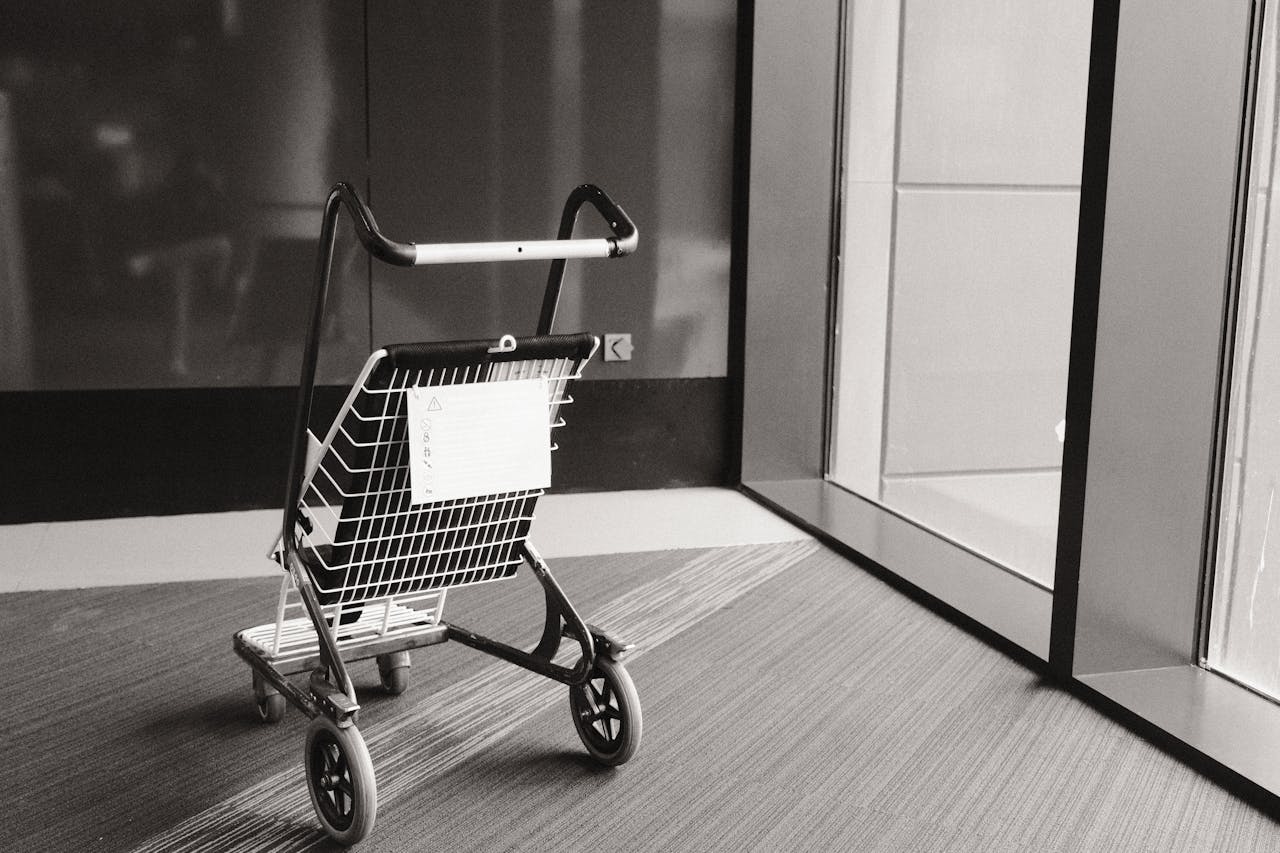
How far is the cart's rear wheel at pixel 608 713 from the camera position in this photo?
216cm

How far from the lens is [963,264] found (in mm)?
3396

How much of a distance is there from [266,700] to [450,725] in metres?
0.35

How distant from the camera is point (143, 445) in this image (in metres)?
3.77

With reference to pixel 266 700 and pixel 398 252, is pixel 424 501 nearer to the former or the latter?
pixel 398 252

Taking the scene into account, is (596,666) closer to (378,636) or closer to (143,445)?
(378,636)

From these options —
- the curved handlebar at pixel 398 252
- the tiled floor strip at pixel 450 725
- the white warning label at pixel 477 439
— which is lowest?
the tiled floor strip at pixel 450 725

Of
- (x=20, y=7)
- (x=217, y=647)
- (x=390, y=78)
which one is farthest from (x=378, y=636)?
(x=20, y=7)

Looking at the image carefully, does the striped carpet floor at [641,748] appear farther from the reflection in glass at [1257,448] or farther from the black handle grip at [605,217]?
the black handle grip at [605,217]

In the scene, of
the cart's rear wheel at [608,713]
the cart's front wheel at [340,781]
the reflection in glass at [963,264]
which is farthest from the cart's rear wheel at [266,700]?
the reflection in glass at [963,264]

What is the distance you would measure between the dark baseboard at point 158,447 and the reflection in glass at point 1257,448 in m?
2.12

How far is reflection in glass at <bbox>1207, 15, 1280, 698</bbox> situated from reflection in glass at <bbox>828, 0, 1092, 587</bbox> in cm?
48

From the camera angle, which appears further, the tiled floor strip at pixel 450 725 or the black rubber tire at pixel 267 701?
the black rubber tire at pixel 267 701

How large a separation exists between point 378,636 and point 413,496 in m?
0.51

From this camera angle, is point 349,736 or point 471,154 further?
point 471,154
